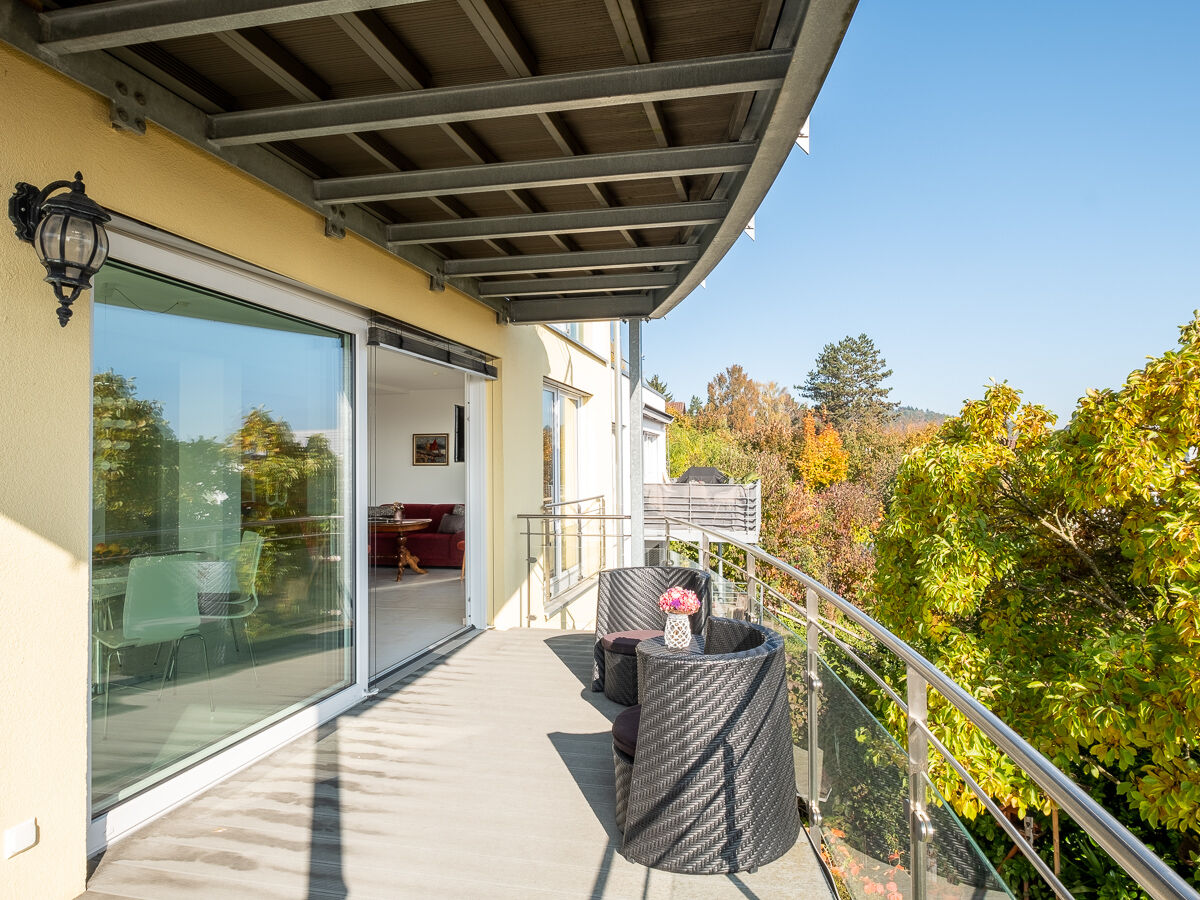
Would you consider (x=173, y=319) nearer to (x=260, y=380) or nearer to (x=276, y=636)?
(x=260, y=380)

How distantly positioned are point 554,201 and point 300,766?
318cm

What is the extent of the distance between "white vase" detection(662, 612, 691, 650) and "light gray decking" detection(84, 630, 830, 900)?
→ 0.71 m

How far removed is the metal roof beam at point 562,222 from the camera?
3.90m

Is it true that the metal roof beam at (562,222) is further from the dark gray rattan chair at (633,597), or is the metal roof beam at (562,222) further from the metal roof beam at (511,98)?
the dark gray rattan chair at (633,597)

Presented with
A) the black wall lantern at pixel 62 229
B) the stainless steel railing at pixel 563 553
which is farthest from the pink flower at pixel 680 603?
the stainless steel railing at pixel 563 553

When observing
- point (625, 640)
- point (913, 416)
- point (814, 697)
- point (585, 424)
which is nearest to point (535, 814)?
point (814, 697)

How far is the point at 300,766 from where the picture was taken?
348 centimetres

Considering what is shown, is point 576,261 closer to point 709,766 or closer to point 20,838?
point 709,766

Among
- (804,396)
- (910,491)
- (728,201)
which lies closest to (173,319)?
(728,201)

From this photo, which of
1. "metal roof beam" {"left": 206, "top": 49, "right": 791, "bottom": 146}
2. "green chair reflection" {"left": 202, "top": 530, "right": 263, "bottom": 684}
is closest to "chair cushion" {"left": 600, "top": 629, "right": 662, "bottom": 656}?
"green chair reflection" {"left": 202, "top": 530, "right": 263, "bottom": 684}

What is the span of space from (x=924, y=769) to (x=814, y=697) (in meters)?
1.01

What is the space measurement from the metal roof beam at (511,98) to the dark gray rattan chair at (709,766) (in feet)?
6.42

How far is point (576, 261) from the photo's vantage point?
4922 mm

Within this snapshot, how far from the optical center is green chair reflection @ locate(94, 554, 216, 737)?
2.89m
